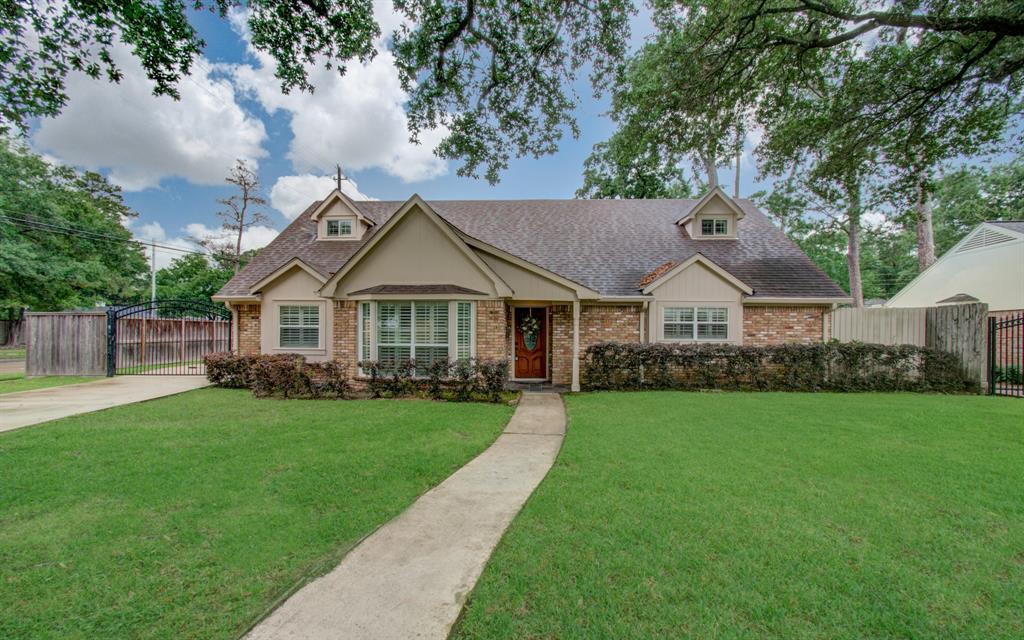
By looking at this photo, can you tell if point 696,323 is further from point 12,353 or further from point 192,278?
point 192,278

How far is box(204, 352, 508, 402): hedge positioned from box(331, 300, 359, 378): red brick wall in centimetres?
98

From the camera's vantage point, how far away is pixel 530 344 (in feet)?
41.9

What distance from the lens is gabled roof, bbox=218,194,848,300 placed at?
1267 centimetres

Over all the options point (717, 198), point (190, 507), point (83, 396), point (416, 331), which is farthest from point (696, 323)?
point (83, 396)

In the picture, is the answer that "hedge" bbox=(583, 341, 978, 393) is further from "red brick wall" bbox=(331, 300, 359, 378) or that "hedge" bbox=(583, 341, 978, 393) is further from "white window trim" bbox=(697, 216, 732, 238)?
"red brick wall" bbox=(331, 300, 359, 378)

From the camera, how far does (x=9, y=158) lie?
22938 mm

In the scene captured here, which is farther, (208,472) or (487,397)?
(487,397)

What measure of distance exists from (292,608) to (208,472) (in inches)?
126

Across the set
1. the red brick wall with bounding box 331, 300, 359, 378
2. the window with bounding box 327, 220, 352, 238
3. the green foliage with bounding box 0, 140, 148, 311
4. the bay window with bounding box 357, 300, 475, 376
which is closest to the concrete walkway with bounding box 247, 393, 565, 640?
the bay window with bounding box 357, 300, 475, 376

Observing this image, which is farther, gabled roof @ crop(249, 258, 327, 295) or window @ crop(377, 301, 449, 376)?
gabled roof @ crop(249, 258, 327, 295)

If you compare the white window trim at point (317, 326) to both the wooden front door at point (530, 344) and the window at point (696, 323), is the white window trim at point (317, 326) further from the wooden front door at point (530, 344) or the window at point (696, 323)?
the window at point (696, 323)

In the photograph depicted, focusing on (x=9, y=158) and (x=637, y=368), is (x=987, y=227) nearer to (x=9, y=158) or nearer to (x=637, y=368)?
(x=637, y=368)

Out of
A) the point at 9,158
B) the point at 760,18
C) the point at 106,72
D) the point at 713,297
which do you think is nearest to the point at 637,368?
the point at 713,297

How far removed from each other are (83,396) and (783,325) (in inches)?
722
